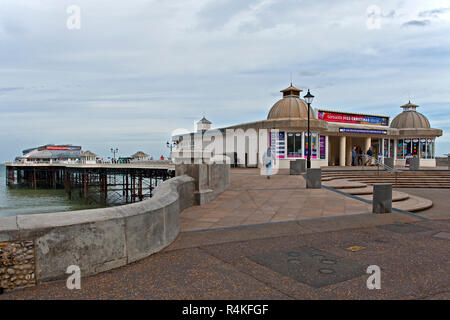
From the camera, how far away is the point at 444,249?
543 centimetres

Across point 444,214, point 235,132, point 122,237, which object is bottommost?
point 444,214

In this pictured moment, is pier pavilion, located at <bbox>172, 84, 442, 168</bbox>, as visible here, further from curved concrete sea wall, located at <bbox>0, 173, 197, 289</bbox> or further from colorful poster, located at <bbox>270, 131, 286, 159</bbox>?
curved concrete sea wall, located at <bbox>0, 173, 197, 289</bbox>

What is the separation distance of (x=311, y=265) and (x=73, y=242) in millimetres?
2989

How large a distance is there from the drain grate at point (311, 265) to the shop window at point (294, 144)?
20.6m

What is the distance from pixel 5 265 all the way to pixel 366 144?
1290 inches

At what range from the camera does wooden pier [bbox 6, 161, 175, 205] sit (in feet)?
124

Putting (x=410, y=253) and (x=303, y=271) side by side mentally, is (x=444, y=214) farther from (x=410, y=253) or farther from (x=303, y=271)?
(x=303, y=271)

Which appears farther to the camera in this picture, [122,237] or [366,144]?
[366,144]

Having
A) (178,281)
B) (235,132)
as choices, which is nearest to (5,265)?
(178,281)

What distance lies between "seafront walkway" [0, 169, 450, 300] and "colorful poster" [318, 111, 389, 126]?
22.1m

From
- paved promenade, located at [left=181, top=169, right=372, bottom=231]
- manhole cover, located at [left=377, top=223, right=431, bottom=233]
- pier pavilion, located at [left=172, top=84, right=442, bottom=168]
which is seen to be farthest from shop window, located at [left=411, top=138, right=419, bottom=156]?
manhole cover, located at [left=377, top=223, right=431, bottom=233]

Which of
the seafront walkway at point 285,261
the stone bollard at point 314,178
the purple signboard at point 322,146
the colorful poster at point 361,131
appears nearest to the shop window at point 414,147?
the colorful poster at point 361,131

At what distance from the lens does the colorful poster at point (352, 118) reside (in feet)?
97.5

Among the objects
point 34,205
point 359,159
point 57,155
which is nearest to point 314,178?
point 359,159
